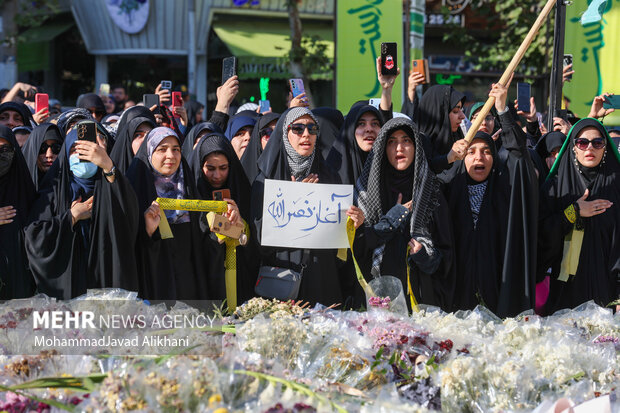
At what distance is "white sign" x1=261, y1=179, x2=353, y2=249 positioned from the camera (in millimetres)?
4195

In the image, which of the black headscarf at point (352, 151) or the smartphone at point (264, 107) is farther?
the smartphone at point (264, 107)

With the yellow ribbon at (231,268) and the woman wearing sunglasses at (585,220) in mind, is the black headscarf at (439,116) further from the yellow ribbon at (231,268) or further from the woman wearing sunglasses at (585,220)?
the yellow ribbon at (231,268)

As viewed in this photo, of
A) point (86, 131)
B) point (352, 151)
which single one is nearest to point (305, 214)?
point (352, 151)

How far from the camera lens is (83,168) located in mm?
4273

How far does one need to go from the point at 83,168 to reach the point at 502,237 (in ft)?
8.02

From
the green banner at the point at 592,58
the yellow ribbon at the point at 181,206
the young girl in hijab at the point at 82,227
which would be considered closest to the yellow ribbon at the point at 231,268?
the yellow ribbon at the point at 181,206

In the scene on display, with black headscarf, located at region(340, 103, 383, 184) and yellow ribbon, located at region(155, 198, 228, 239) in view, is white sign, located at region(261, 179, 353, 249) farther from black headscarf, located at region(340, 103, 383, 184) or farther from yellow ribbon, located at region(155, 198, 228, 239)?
black headscarf, located at region(340, 103, 383, 184)

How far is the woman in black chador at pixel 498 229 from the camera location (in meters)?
4.84

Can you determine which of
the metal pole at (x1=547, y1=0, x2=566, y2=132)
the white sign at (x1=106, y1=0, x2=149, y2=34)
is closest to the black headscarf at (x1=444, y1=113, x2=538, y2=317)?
the metal pole at (x1=547, y1=0, x2=566, y2=132)

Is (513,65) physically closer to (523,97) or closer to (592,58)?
(523,97)

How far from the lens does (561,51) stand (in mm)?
5957

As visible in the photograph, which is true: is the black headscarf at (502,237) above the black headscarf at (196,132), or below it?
below

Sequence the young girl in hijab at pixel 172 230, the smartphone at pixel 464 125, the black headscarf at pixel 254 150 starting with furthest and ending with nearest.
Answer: the smartphone at pixel 464 125
the black headscarf at pixel 254 150
the young girl in hijab at pixel 172 230

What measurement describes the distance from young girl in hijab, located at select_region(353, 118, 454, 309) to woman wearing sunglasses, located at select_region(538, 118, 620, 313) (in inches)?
33.4
